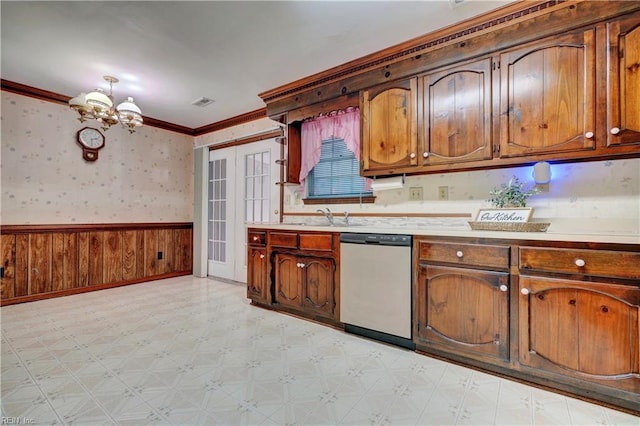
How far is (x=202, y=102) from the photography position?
380 cm

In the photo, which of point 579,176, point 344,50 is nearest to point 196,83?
point 344,50

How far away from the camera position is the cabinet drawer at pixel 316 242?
2662 millimetres

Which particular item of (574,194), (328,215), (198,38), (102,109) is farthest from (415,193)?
(102,109)

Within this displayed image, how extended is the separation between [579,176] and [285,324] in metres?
2.54

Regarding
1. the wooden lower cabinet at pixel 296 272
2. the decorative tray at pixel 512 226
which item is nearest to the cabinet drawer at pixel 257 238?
the wooden lower cabinet at pixel 296 272

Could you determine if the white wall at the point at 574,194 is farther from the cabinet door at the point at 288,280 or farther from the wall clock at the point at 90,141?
the wall clock at the point at 90,141

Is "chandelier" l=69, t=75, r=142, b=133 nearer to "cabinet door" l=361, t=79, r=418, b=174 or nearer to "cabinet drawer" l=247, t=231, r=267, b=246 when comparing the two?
"cabinet drawer" l=247, t=231, r=267, b=246

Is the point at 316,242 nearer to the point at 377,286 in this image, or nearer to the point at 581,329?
the point at 377,286

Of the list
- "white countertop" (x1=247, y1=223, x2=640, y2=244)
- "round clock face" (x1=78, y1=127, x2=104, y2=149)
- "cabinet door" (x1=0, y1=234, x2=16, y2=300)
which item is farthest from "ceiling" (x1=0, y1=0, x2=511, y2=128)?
"cabinet door" (x1=0, y1=234, x2=16, y2=300)

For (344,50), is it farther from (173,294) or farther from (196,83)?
(173,294)

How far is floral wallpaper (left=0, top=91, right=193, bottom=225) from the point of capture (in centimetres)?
Result: 335

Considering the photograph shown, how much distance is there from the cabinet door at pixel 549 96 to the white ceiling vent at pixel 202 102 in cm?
311

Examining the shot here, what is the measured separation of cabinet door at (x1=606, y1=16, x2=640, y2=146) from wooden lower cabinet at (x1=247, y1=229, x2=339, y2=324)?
6.27 feet

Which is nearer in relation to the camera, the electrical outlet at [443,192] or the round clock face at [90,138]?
the electrical outlet at [443,192]
